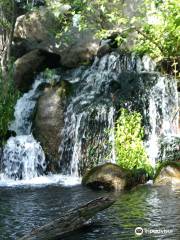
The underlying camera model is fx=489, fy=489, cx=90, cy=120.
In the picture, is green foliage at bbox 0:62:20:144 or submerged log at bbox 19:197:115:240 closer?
submerged log at bbox 19:197:115:240

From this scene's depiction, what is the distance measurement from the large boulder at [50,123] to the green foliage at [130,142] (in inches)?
122

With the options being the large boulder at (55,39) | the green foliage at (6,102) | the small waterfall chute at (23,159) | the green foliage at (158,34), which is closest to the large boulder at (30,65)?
the large boulder at (55,39)

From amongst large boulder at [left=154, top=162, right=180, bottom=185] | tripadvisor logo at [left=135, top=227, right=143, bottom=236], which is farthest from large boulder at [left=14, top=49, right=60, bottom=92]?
tripadvisor logo at [left=135, top=227, right=143, bottom=236]

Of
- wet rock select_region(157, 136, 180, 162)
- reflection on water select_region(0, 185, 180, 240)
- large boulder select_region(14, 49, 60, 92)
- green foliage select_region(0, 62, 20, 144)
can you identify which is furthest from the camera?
large boulder select_region(14, 49, 60, 92)

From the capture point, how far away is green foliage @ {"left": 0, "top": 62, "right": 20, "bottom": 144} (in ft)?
77.4

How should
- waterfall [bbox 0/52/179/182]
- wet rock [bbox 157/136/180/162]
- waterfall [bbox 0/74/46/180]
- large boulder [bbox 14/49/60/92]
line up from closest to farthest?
1. wet rock [bbox 157/136/180/162]
2. waterfall [bbox 0/52/179/182]
3. waterfall [bbox 0/74/46/180]
4. large boulder [bbox 14/49/60/92]

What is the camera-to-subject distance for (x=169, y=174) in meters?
18.0

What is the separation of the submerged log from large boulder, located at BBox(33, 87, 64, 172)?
11293 millimetres

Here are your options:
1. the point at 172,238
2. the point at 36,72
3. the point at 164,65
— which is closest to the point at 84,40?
the point at 36,72

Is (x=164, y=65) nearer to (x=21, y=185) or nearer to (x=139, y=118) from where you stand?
(x=139, y=118)

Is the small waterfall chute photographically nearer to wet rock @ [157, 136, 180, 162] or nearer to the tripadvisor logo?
wet rock @ [157, 136, 180, 162]

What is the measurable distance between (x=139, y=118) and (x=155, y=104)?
1379 millimetres

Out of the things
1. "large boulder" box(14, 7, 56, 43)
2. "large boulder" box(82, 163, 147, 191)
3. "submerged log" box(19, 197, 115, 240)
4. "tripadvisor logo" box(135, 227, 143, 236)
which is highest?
"large boulder" box(14, 7, 56, 43)

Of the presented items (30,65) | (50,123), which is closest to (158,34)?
(50,123)
